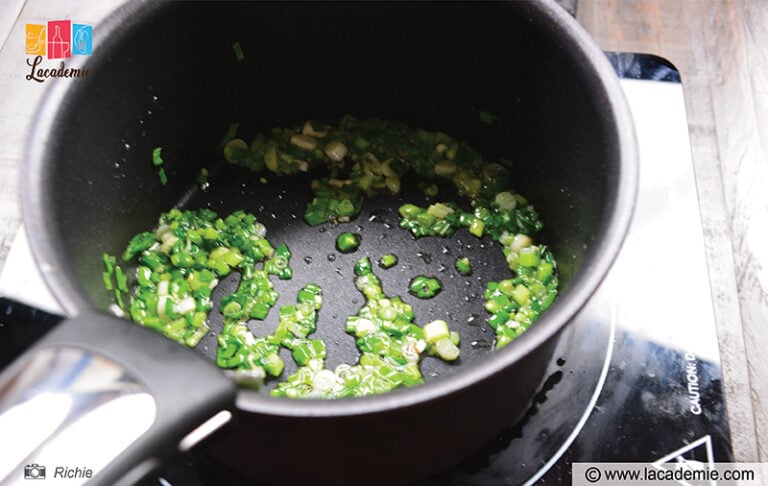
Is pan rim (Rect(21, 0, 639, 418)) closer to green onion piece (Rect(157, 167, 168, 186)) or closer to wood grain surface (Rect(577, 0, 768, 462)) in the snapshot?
green onion piece (Rect(157, 167, 168, 186))

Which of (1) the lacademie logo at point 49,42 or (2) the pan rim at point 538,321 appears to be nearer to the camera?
(2) the pan rim at point 538,321

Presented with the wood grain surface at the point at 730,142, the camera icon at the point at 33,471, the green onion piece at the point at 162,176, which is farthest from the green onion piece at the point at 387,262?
the camera icon at the point at 33,471

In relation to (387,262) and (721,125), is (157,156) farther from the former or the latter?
(721,125)

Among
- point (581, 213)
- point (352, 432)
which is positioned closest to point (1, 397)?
point (352, 432)

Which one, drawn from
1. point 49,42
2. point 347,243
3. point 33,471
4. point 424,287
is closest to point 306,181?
point 347,243

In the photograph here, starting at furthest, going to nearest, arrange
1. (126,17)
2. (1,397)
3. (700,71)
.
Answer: (700,71) < (126,17) < (1,397)

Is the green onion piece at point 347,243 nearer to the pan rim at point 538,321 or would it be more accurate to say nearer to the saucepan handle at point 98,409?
the pan rim at point 538,321

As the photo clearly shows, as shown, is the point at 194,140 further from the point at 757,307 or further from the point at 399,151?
the point at 757,307
